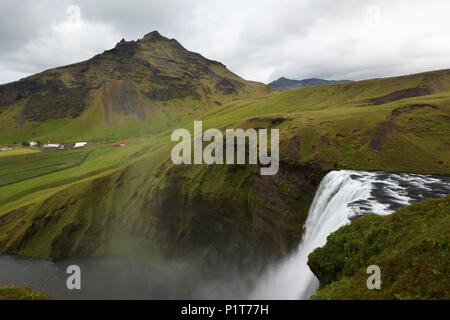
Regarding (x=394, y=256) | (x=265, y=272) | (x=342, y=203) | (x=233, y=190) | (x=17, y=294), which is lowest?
(x=265, y=272)

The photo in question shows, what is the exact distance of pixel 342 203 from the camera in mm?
25391

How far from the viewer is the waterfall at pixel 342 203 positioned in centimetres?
2162

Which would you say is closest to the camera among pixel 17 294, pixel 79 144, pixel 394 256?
pixel 394 256

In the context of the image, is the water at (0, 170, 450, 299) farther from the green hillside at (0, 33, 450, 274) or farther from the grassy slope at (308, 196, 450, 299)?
the grassy slope at (308, 196, 450, 299)

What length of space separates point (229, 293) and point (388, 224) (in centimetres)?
4176

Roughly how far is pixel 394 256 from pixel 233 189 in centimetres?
4011

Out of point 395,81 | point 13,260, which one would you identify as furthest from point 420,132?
point 13,260

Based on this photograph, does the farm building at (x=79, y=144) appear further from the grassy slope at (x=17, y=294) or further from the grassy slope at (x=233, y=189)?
the grassy slope at (x=17, y=294)

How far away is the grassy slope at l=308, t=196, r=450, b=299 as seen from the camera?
9.70m

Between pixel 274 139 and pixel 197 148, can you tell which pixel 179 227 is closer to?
pixel 197 148

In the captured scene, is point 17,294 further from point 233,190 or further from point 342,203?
point 233,190

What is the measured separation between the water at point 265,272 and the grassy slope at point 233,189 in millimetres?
4138

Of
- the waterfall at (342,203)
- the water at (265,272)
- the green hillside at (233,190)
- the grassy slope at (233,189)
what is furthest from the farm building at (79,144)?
the waterfall at (342,203)


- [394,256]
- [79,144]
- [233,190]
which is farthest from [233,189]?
[79,144]
